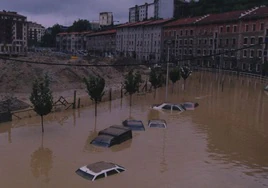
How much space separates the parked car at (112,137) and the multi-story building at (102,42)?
11903 centimetres

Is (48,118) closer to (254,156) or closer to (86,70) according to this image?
(254,156)

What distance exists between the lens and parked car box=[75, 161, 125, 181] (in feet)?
61.7

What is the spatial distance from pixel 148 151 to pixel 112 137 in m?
2.74

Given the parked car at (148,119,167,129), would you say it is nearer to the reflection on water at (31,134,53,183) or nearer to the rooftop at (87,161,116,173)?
the reflection on water at (31,134,53,183)

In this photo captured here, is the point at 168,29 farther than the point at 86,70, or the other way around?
the point at 168,29

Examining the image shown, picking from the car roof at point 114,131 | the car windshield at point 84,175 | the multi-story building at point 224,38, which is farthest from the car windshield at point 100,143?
the multi-story building at point 224,38

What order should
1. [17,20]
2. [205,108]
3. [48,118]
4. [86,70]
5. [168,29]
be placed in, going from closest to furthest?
1. [48,118]
2. [205,108]
3. [86,70]
4. [168,29]
5. [17,20]

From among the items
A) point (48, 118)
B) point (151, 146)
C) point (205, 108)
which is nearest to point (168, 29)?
point (205, 108)

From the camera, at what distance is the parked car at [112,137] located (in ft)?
81.7

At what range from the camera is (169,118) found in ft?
118

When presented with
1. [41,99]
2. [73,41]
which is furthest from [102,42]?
[41,99]

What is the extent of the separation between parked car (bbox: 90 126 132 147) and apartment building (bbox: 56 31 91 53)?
151 m

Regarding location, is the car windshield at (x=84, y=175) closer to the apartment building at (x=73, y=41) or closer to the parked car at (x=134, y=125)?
the parked car at (x=134, y=125)

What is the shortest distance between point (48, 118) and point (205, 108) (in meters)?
18.3
